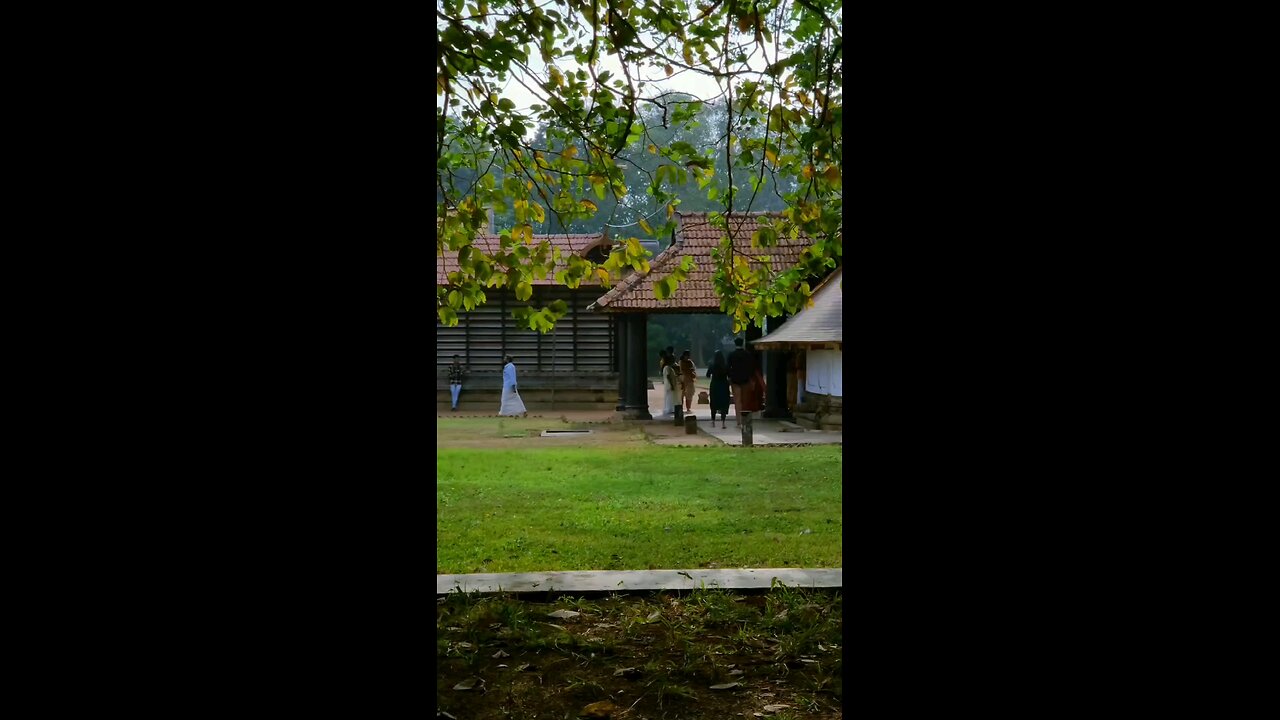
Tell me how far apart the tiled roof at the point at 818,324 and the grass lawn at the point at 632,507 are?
2.60 m

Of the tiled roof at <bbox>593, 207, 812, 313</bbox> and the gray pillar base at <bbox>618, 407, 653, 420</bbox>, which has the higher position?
the tiled roof at <bbox>593, 207, 812, 313</bbox>

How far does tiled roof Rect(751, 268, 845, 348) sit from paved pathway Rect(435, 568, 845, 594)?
967 centimetres

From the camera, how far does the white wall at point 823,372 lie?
14250 millimetres

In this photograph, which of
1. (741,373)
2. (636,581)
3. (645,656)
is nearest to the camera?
(645,656)

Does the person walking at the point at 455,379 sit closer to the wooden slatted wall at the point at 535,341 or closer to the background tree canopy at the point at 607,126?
the wooden slatted wall at the point at 535,341

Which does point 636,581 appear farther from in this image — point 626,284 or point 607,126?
point 626,284

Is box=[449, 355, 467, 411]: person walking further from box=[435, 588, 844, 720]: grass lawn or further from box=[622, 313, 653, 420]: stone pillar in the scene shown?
box=[435, 588, 844, 720]: grass lawn

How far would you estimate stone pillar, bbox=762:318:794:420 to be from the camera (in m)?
17.0

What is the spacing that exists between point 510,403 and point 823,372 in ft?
23.0

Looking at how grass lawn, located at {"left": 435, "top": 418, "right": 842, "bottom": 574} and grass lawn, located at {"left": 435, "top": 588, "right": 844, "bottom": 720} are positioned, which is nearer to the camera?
grass lawn, located at {"left": 435, "top": 588, "right": 844, "bottom": 720}

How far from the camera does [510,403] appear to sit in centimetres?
1883

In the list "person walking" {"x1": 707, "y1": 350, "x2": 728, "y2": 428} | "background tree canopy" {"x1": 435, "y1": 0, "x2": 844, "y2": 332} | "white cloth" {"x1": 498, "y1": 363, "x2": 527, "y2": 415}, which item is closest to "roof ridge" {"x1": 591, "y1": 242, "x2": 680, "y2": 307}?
"person walking" {"x1": 707, "y1": 350, "x2": 728, "y2": 428}

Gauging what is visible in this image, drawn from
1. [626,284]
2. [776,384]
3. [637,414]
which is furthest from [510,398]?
[776,384]
